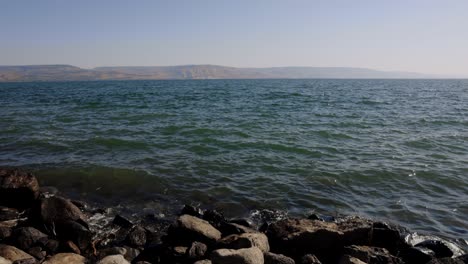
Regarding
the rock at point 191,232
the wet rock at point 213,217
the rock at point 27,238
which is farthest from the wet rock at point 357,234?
the rock at point 27,238

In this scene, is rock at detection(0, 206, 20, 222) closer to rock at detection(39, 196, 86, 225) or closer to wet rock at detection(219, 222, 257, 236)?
rock at detection(39, 196, 86, 225)

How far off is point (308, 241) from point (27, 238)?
17.9ft

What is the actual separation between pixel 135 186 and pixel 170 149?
4688 mm

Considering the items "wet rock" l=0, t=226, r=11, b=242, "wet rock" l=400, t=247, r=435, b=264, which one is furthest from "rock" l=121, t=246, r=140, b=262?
"wet rock" l=400, t=247, r=435, b=264

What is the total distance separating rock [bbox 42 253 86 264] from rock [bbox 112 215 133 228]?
156 cm

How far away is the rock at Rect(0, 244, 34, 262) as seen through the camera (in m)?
5.75

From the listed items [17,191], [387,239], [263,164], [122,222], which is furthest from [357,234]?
[17,191]

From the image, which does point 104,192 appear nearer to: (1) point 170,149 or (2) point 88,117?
(1) point 170,149

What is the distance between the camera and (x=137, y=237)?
22.9 feet

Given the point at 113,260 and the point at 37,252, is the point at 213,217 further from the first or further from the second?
the point at 37,252

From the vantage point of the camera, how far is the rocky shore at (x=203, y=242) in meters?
5.95

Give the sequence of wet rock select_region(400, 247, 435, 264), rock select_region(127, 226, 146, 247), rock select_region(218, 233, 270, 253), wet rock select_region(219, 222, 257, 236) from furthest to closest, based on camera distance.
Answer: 1. wet rock select_region(219, 222, 257, 236)
2. rock select_region(127, 226, 146, 247)
3. wet rock select_region(400, 247, 435, 264)
4. rock select_region(218, 233, 270, 253)

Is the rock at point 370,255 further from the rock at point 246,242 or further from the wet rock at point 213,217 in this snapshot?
the wet rock at point 213,217

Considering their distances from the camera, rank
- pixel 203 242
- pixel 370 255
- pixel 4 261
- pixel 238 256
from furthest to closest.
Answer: pixel 203 242 < pixel 370 255 < pixel 238 256 < pixel 4 261
